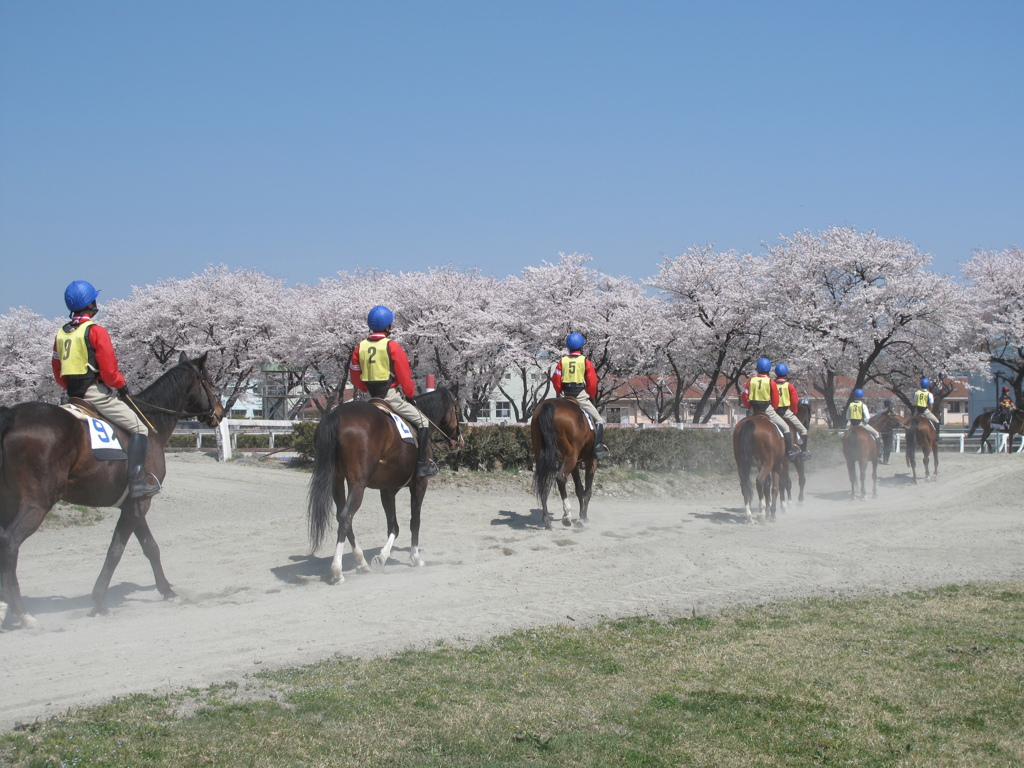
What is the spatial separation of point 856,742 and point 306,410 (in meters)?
70.4

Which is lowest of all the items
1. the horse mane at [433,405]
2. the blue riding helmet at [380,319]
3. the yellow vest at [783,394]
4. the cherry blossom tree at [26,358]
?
the horse mane at [433,405]

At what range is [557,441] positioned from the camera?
12.4 metres

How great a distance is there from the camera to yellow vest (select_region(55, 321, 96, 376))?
23.9ft

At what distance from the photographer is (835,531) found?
1309 centimetres

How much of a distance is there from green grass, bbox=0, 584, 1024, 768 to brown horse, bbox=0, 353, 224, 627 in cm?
263

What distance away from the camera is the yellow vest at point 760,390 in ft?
46.8

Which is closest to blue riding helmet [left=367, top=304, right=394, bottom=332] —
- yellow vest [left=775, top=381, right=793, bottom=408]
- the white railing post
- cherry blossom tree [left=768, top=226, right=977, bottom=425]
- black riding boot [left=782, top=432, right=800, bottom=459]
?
black riding boot [left=782, top=432, right=800, bottom=459]

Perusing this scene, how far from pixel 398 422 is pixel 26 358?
57.1 m

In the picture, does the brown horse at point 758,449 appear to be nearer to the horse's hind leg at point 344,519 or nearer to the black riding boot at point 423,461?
the black riding boot at point 423,461

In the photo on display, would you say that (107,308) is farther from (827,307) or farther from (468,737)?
(468,737)

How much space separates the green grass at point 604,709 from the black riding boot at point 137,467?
9.42 ft

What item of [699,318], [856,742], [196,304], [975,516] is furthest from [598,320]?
[856,742]

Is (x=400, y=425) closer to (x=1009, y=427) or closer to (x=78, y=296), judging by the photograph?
(x=78, y=296)

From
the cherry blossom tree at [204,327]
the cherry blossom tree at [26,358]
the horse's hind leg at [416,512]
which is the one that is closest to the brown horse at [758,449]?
the horse's hind leg at [416,512]
